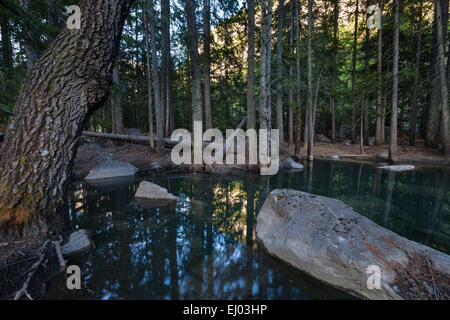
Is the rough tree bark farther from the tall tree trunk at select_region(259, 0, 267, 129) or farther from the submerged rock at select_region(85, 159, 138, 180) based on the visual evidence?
the submerged rock at select_region(85, 159, 138, 180)

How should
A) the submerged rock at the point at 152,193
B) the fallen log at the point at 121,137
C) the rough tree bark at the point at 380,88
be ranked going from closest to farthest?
the submerged rock at the point at 152,193
the rough tree bark at the point at 380,88
the fallen log at the point at 121,137

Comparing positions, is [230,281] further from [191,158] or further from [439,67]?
[439,67]

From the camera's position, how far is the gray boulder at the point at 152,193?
275 inches

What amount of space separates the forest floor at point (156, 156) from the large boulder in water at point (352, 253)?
864 cm

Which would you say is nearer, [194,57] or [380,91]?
[194,57]

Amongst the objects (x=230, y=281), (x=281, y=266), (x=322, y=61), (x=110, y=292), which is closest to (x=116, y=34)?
(x=110, y=292)

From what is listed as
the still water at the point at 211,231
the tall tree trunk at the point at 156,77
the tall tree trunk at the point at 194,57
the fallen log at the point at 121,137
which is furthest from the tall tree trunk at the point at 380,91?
the fallen log at the point at 121,137

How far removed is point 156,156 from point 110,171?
4099mm

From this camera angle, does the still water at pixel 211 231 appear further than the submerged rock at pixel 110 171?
No

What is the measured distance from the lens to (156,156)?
14555 mm

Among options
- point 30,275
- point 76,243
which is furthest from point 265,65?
point 30,275

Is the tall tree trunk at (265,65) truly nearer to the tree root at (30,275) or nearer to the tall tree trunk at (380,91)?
the tall tree trunk at (380,91)

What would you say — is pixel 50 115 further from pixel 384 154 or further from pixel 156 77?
pixel 384 154

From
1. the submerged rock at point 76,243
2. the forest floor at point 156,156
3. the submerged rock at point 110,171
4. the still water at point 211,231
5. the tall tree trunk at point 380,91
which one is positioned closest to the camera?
the still water at point 211,231
